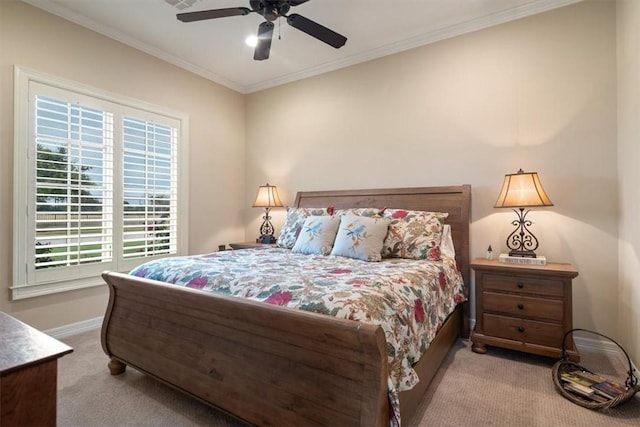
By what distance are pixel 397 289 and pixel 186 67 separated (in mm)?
3821

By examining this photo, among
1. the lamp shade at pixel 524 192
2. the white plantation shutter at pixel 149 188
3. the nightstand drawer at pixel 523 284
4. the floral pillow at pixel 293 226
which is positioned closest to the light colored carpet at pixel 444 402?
the nightstand drawer at pixel 523 284

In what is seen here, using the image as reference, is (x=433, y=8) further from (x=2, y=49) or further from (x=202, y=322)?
(x=2, y=49)

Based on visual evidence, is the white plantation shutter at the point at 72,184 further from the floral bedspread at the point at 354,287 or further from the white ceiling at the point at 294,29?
the floral bedspread at the point at 354,287

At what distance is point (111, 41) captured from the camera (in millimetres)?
3311

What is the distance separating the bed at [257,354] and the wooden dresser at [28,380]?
2.25ft

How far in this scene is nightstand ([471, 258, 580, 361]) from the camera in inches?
90.8

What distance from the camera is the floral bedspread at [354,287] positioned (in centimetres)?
142

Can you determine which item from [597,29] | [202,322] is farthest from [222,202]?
[597,29]

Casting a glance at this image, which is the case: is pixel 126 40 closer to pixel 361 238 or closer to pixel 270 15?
pixel 270 15

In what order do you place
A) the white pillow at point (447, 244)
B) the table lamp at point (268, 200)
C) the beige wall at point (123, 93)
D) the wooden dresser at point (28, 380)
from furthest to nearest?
the table lamp at point (268, 200)
the white pillow at point (447, 244)
the beige wall at point (123, 93)
the wooden dresser at point (28, 380)

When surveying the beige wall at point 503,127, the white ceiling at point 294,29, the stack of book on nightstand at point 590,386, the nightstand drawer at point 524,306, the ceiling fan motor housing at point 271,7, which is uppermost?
the white ceiling at point 294,29

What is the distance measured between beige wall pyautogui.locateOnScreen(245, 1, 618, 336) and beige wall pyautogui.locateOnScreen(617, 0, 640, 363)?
93 mm

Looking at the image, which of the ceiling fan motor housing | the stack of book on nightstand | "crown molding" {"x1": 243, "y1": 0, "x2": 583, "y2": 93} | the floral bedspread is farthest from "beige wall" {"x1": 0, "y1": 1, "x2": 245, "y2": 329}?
the stack of book on nightstand

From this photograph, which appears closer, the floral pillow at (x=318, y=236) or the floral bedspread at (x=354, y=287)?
the floral bedspread at (x=354, y=287)
